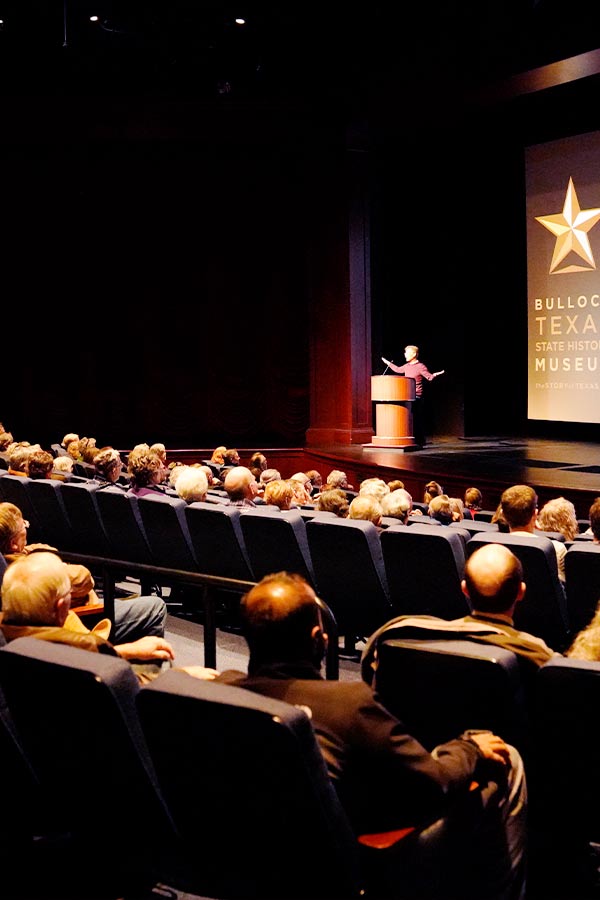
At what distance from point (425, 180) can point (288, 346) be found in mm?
2824

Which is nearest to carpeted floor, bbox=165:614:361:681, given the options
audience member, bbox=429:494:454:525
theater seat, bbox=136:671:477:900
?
audience member, bbox=429:494:454:525

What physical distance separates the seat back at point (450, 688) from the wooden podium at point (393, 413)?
862cm

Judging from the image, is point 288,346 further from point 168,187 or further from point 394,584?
point 394,584

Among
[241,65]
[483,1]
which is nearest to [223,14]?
[241,65]

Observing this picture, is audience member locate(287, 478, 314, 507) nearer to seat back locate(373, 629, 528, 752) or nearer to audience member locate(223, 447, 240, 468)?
audience member locate(223, 447, 240, 468)

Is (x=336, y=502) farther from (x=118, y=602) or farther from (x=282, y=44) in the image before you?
(x=282, y=44)

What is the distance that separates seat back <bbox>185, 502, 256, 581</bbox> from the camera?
14.5 feet

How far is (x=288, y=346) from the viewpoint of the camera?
41.6 ft

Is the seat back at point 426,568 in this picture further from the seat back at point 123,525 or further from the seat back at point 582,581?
the seat back at point 123,525

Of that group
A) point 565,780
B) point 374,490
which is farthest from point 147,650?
point 374,490

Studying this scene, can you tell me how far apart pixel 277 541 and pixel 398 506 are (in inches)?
43.8

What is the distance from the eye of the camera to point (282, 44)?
10492mm

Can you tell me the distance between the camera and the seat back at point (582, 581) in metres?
3.45

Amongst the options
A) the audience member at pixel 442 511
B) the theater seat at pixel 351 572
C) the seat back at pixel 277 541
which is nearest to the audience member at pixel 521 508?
the theater seat at pixel 351 572
